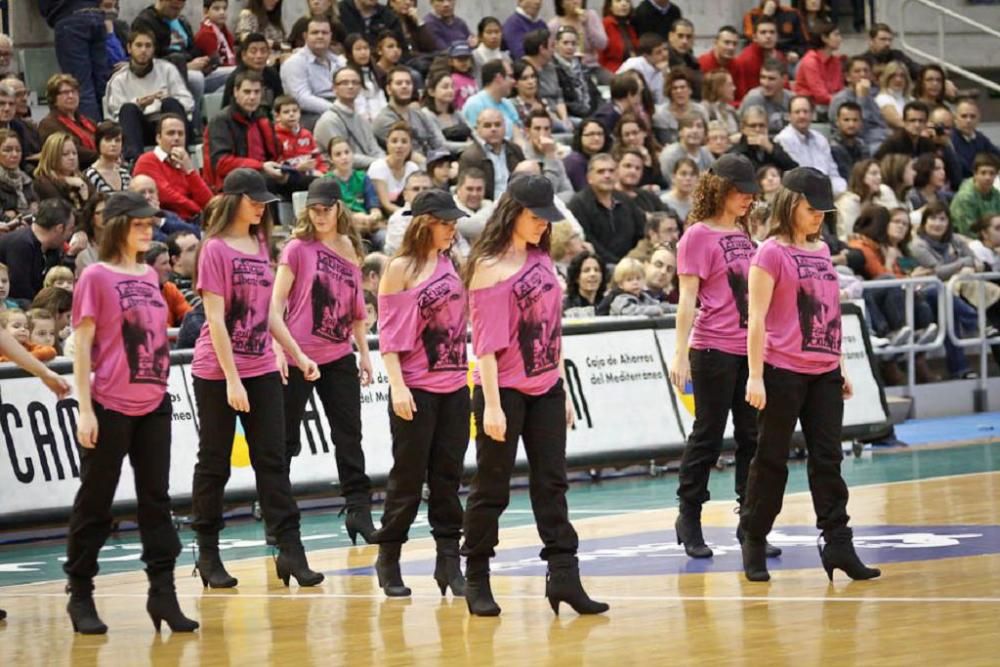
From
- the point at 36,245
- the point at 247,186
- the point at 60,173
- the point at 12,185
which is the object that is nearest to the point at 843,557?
the point at 247,186

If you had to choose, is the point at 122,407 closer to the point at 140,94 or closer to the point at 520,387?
the point at 520,387

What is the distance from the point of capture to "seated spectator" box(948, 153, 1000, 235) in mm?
23422

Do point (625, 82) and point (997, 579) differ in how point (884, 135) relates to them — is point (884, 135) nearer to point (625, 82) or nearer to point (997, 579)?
point (625, 82)

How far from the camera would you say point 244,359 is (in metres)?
10.8

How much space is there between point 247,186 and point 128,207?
1.27 meters

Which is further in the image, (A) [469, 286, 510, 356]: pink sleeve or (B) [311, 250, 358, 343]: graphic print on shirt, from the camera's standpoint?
(B) [311, 250, 358, 343]: graphic print on shirt

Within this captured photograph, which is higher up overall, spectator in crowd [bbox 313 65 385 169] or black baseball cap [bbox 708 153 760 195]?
black baseball cap [bbox 708 153 760 195]

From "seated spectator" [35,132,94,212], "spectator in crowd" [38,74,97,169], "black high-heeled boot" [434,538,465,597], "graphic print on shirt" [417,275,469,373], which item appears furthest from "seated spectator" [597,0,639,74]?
"black high-heeled boot" [434,538,465,597]

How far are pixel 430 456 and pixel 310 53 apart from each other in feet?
35.5

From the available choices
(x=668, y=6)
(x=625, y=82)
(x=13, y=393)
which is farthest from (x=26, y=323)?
(x=668, y=6)

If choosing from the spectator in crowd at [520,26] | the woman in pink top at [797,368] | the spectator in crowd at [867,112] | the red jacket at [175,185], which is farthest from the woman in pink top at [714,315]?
the spectator in crowd at [867,112]

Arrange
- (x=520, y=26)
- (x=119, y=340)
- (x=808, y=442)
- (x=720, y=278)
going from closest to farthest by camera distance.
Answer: (x=119, y=340) < (x=808, y=442) < (x=720, y=278) < (x=520, y=26)

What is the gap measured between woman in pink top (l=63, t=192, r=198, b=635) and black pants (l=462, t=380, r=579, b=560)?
4.76ft

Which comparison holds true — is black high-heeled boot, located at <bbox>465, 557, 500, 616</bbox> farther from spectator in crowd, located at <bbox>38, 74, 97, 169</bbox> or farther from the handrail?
the handrail
